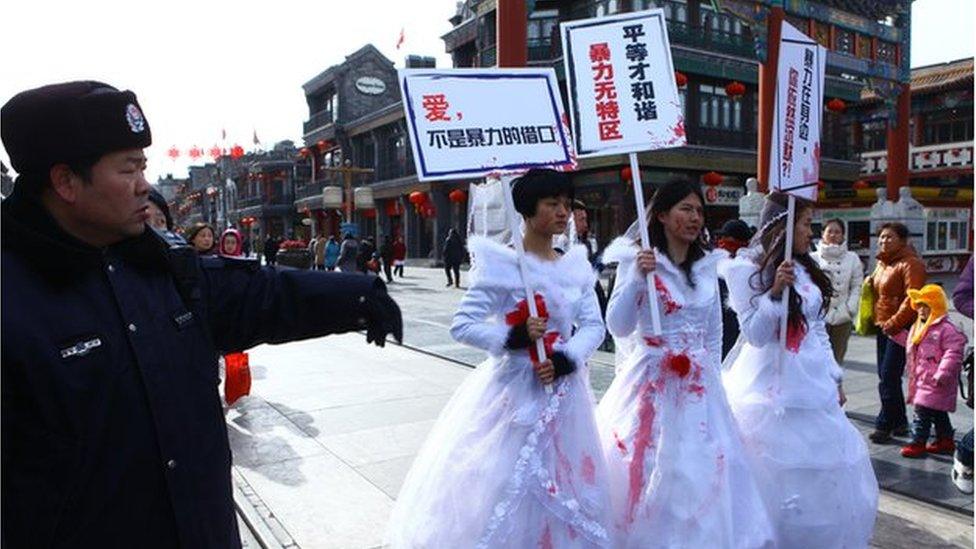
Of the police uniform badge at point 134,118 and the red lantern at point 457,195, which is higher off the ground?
the red lantern at point 457,195

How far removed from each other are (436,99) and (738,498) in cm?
217

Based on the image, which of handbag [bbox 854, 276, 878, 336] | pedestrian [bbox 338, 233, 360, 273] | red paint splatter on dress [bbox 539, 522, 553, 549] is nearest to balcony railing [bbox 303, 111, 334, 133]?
pedestrian [bbox 338, 233, 360, 273]

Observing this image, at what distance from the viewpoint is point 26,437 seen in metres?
1.40

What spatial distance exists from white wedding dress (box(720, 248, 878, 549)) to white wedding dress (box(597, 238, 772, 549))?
28cm

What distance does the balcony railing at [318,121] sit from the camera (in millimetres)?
40678

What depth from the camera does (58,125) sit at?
1498 mm

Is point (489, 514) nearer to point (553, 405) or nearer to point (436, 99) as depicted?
point (553, 405)

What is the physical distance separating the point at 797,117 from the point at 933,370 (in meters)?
A: 2.25

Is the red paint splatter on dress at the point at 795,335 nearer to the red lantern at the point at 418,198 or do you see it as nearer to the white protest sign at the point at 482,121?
the white protest sign at the point at 482,121

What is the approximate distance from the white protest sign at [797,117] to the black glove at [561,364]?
5.21 feet

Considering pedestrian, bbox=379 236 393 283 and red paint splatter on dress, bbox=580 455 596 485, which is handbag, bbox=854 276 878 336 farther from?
pedestrian, bbox=379 236 393 283

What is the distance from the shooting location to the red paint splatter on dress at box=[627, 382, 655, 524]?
3062mm

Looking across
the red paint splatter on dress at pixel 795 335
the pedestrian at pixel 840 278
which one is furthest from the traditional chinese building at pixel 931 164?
the red paint splatter on dress at pixel 795 335

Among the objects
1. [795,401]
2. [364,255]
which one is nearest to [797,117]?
[795,401]
